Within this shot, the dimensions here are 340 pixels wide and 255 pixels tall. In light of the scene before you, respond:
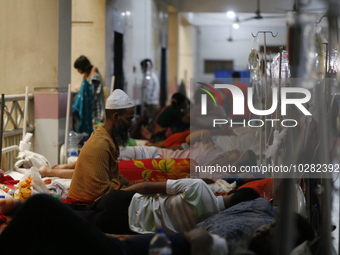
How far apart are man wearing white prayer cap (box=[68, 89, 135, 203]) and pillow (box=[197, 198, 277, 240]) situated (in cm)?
75

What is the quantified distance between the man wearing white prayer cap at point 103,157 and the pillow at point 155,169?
0.82 metres

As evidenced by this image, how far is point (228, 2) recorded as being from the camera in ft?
36.6

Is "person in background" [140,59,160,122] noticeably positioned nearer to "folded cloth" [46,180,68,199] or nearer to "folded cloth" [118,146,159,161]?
"folded cloth" [118,146,159,161]

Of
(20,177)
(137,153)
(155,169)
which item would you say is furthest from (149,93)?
(20,177)

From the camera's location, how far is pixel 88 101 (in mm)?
5242

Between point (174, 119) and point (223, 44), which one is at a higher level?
point (223, 44)

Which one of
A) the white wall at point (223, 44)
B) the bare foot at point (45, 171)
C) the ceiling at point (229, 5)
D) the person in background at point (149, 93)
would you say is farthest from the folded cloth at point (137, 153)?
the white wall at point (223, 44)

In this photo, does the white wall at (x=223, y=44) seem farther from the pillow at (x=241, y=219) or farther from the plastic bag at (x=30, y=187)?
the pillow at (x=241, y=219)

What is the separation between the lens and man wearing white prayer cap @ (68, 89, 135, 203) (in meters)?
2.77

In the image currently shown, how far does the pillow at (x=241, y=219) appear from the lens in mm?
2145

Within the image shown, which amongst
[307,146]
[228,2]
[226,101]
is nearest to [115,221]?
[307,146]

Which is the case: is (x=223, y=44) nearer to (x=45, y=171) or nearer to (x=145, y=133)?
(x=145, y=133)

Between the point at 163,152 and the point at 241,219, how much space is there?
2.35 meters

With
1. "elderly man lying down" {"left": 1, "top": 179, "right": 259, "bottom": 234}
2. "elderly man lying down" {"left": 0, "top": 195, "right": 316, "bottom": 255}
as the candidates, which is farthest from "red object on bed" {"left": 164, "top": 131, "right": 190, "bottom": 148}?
"elderly man lying down" {"left": 0, "top": 195, "right": 316, "bottom": 255}
